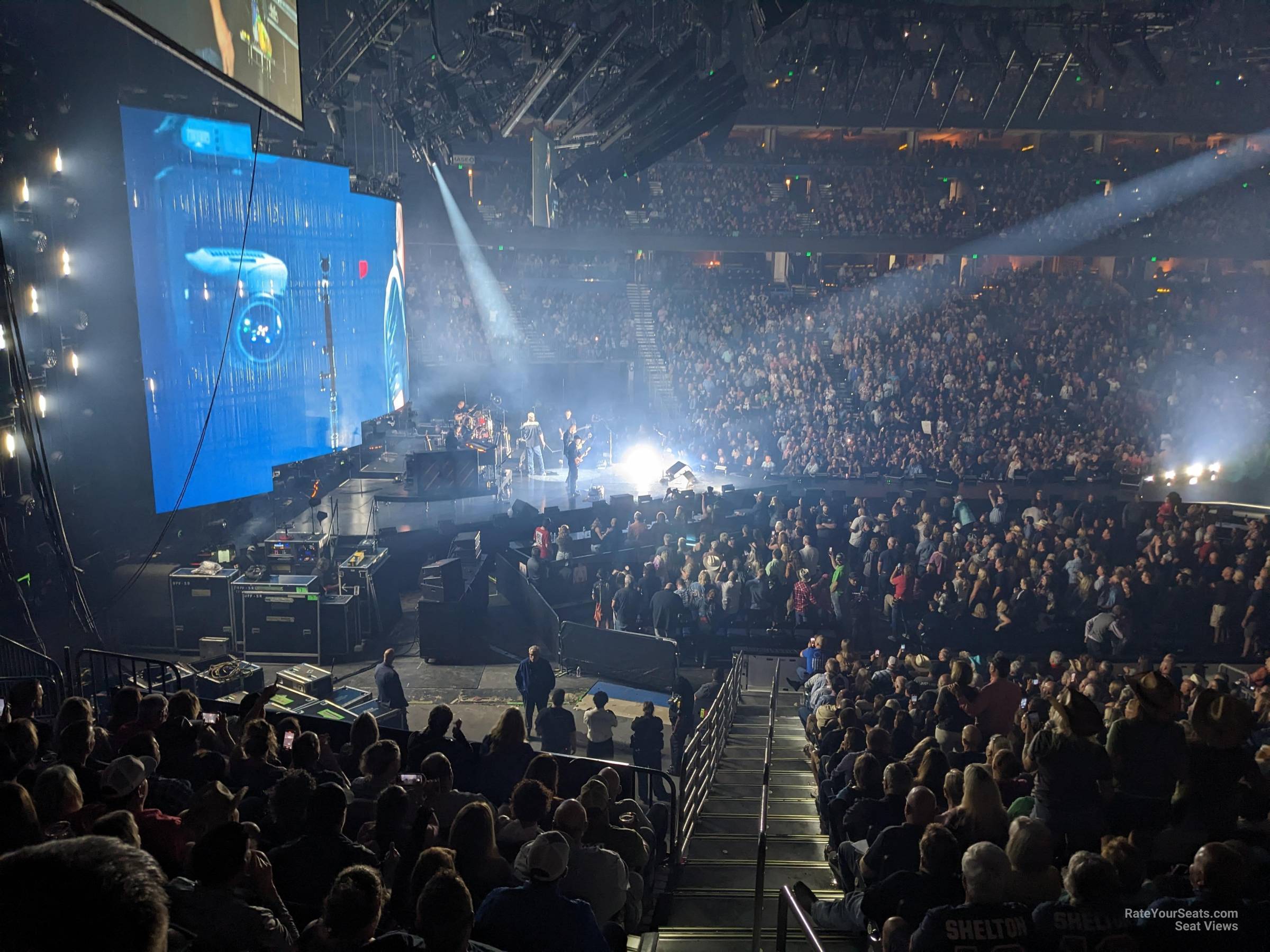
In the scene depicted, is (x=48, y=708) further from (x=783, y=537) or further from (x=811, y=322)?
(x=811, y=322)

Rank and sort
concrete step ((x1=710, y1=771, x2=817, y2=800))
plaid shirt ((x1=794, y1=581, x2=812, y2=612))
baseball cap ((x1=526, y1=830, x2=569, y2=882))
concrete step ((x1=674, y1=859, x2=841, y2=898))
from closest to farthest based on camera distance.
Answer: baseball cap ((x1=526, y1=830, x2=569, y2=882)), concrete step ((x1=674, y1=859, x2=841, y2=898)), concrete step ((x1=710, y1=771, x2=817, y2=800)), plaid shirt ((x1=794, y1=581, x2=812, y2=612))

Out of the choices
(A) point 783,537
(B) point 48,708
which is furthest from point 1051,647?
(B) point 48,708

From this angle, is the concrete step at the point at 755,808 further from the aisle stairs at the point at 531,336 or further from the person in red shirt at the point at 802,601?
the aisle stairs at the point at 531,336

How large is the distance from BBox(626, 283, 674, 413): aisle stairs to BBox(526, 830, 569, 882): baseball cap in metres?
26.1

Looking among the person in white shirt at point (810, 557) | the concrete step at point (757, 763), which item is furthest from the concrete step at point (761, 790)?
the person in white shirt at point (810, 557)

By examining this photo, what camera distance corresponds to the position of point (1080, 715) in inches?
177

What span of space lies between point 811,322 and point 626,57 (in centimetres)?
1535

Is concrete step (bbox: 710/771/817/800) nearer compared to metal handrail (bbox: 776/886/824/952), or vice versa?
metal handrail (bbox: 776/886/824/952)

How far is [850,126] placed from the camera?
33.1m

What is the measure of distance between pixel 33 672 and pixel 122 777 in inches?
290

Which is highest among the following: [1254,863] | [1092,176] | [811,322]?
[1092,176]

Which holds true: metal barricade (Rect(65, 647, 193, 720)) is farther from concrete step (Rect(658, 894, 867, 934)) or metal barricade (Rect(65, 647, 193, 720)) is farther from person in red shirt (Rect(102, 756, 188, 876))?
concrete step (Rect(658, 894, 867, 934))

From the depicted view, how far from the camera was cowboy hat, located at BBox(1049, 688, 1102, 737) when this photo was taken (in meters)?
4.47

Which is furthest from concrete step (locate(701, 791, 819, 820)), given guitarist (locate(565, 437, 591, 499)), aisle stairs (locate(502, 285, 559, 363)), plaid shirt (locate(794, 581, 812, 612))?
aisle stairs (locate(502, 285, 559, 363))
